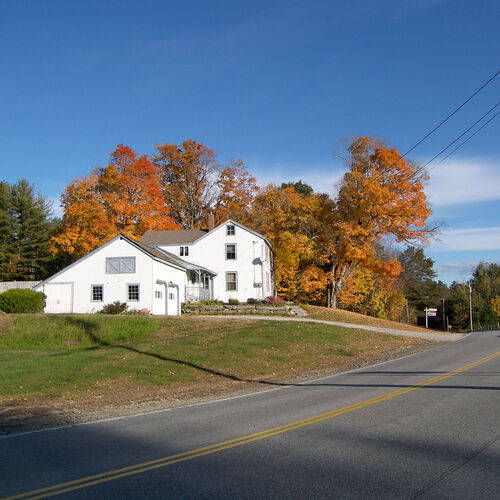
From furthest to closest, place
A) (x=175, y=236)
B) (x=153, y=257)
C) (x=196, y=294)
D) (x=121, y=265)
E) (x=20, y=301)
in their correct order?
(x=175, y=236) < (x=196, y=294) < (x=121, y=265) < (x=153, y=257) < (x=20, y=301)

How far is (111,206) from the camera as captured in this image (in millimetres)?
44031

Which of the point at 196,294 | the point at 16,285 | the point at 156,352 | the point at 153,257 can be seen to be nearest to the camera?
the point at 156,352

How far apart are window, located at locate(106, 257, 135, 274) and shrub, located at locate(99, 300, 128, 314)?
2.33 metres

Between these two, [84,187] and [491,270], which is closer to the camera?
[84,187]

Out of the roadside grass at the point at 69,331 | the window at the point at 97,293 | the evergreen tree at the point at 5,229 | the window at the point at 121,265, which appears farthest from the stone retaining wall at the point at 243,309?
the evergreen tree at the point at 5,229

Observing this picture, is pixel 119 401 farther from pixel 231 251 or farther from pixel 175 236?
pixel 175 236

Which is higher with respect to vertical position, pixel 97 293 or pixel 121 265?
pixel 121 265

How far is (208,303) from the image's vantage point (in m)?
37.7

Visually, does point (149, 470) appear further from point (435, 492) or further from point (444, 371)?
point (444, 371)

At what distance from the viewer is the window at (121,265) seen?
33.8m

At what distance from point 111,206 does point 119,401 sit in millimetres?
33318

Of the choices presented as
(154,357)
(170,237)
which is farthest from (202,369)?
(170,237)

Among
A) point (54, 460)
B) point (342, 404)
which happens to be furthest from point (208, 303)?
point (54, 460)

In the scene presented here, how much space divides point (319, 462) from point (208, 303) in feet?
104
